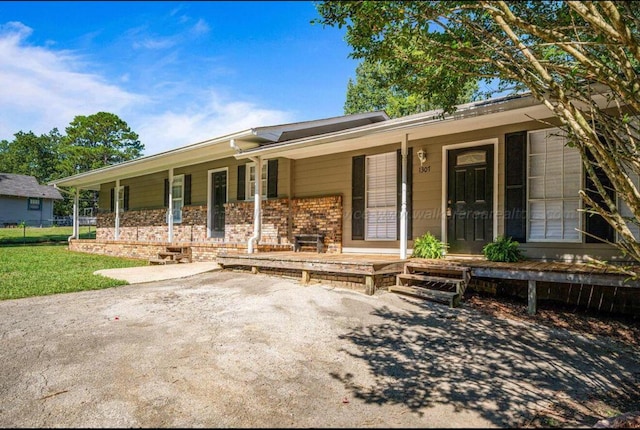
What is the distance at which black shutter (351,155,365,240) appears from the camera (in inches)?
344

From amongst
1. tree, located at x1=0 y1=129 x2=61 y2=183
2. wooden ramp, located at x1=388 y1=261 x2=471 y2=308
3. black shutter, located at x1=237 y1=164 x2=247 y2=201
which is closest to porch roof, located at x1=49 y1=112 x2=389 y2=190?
black shutter, located at x1=237 y1=164 x2=247 y2=201

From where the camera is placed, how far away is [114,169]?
13688 millimetres

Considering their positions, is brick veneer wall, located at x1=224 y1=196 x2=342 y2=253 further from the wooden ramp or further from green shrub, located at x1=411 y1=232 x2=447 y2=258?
the wooden ramp

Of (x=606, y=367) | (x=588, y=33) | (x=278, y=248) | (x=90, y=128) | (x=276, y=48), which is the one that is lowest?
(x=606, y=367)

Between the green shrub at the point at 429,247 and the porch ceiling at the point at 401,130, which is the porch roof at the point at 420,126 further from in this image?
the green shrub at the point at 429,247

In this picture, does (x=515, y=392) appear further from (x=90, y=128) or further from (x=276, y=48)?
(x=90, y=128)

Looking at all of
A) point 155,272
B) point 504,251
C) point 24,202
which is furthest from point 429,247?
point 24,202

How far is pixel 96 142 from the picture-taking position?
40.0m

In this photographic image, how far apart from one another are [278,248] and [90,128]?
37005mm

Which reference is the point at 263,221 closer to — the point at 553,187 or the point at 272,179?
the point at 272,179

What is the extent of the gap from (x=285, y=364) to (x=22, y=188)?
38.3 meters

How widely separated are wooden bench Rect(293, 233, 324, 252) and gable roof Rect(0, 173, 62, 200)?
3193 cm

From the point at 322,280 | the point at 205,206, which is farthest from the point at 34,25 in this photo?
the point at 205,206

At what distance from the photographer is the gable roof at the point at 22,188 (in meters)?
32.0
